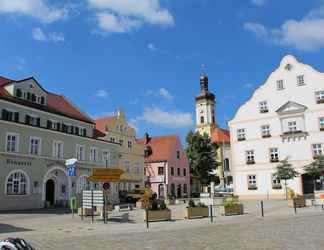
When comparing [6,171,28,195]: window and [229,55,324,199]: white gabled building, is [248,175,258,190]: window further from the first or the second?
[6,171,28,195]: window

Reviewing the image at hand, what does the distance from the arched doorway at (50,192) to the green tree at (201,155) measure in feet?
93.4

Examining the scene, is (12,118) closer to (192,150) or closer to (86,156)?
(86,156)

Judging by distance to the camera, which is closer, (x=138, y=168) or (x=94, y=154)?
(x=94, y=154)

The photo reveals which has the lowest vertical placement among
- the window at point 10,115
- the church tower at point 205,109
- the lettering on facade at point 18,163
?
the lettering on facade at point 18,163

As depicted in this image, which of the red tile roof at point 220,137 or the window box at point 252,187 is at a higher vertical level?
the red tile roof at point 220,137

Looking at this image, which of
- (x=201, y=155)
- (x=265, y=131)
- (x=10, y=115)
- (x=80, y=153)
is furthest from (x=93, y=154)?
(x=201, y=155)

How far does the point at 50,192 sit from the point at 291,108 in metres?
28.3

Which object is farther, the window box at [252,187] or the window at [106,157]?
the window box at [252,187]

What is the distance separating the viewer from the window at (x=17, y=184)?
32.2 metres

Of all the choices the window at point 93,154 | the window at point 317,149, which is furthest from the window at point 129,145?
the window at point 317,149

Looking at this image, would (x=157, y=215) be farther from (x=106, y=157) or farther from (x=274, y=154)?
(x=274, y=154)

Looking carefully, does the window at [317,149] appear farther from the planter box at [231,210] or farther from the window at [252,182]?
the planter box at [231,210]

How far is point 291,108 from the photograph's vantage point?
4428 cm

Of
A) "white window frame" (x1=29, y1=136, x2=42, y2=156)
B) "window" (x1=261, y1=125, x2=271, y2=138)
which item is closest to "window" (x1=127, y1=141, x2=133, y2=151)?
"window" (x1=261, y1=125, x2=271, y2=138)
